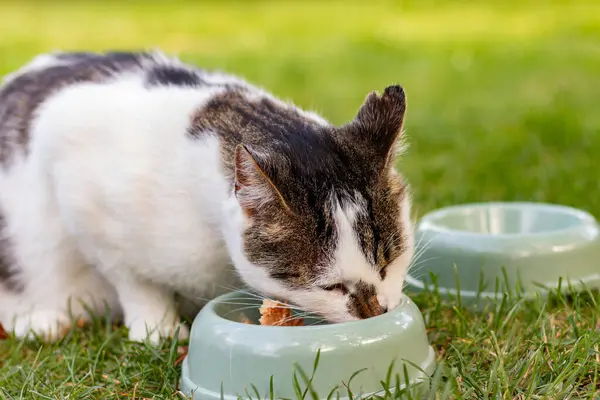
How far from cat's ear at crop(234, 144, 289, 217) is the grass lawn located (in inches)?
20.0

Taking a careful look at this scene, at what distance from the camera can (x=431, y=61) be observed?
7766 millimetres

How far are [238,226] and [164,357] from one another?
1.47ft

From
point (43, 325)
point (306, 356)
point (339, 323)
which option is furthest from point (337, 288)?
point (43, 325)

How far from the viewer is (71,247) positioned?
272cm

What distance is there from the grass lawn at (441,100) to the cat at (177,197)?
0.70 ft

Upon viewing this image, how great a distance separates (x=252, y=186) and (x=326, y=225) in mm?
203

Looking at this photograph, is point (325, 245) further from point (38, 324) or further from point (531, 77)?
point (531, 77)

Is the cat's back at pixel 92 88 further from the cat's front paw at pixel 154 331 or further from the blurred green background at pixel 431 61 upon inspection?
the blurred green background at pixel 431 61

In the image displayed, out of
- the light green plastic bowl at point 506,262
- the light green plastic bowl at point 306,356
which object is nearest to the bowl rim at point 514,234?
the light green plastic bowl at point 506,262

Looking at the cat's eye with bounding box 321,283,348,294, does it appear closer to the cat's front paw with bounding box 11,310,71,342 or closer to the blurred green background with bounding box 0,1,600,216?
the cat's front paw with bounding box 11,310,71,342

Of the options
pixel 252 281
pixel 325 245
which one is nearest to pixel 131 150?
pixel 252 281

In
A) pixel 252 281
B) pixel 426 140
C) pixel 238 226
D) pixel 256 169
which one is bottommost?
pixel 426 140

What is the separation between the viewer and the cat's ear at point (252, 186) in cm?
202

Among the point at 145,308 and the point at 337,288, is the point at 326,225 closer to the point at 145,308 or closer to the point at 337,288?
the point at 337,288
